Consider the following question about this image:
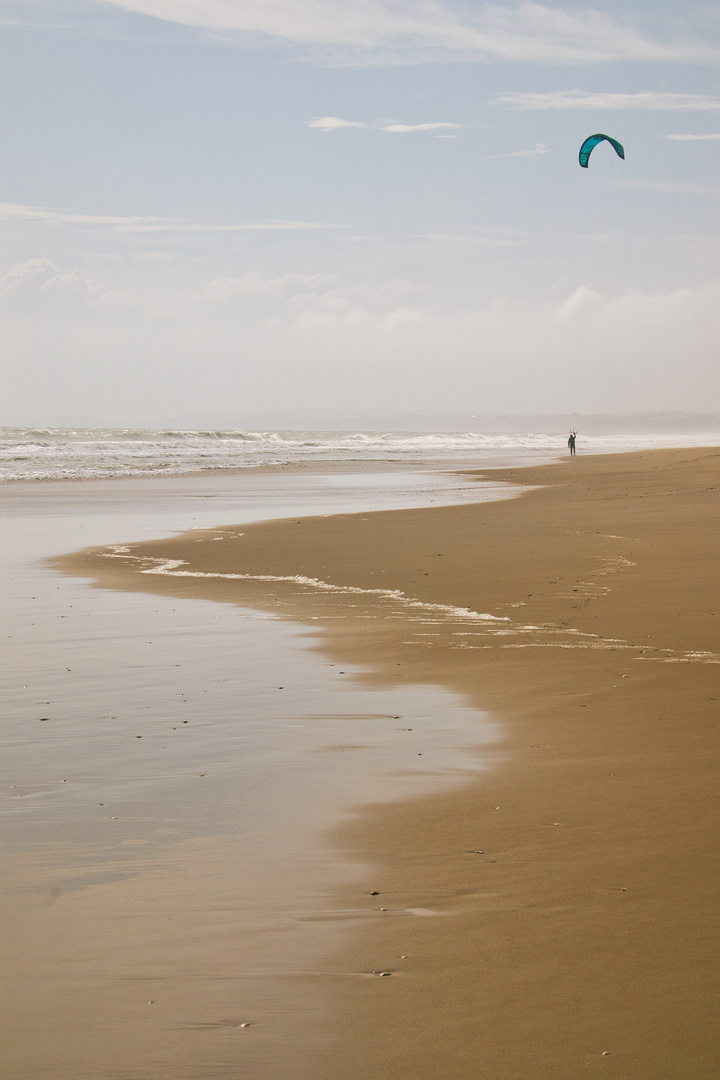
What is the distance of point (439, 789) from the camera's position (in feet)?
17.4

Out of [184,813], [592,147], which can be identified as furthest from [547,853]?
[592,147]

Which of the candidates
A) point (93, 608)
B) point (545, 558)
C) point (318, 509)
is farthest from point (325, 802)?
point (318, 509)

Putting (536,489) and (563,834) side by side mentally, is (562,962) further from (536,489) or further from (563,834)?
(536,489)

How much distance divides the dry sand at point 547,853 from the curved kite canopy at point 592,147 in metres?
20.9

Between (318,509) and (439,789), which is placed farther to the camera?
(318,509)

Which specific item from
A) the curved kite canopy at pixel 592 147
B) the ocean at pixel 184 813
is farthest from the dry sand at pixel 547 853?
the curved kite canopy at pixel 592 147

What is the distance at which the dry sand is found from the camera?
2.99 m

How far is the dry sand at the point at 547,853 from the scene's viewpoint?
2990 mm

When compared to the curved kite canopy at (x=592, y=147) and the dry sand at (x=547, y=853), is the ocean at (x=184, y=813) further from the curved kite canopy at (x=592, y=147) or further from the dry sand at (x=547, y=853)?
the curved kite canopy at (x=592, y=147)

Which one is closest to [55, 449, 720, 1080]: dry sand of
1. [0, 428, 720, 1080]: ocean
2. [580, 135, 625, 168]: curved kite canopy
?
[0, 428, 720, 1080]: ocean

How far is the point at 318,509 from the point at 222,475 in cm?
1966

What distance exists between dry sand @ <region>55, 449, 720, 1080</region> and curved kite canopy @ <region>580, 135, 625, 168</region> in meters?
20.9

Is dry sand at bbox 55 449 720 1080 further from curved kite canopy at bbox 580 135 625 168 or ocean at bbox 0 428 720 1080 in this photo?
curved kite canopy at bbox 580 135 625 168

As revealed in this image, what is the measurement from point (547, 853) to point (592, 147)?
29.6 m
